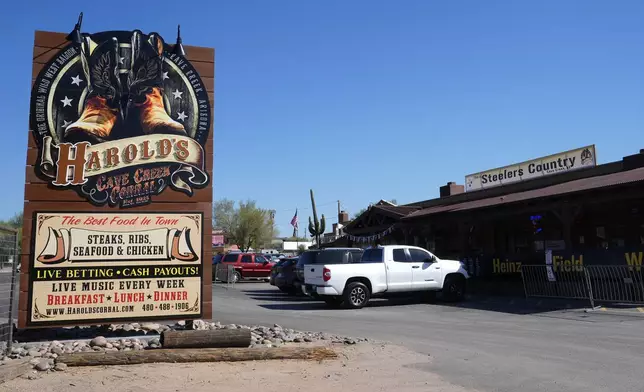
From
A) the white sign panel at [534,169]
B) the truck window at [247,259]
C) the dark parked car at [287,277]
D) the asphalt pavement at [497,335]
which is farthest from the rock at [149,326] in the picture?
the truck window at [247,259]

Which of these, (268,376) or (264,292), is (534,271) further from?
(268,376)

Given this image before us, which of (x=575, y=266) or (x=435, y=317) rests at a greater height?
(x=575, y=266)

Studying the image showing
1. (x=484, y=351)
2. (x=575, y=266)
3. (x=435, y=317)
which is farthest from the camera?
(x=575, y=266)

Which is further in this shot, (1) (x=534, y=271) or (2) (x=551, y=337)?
(1) (x=534, y=271)

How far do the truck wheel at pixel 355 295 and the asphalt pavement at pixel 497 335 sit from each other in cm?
48

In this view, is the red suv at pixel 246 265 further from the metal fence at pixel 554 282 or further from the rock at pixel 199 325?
the rock at pixel 199 325

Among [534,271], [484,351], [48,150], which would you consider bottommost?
Result: [484,351]

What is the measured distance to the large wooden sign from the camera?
31.1 feet

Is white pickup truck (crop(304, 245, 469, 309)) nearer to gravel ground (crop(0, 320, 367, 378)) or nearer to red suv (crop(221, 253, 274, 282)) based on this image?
gravel ground (crop(0, 320, 367, 378))

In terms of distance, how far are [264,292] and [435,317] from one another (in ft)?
35.8

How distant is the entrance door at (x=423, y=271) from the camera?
17562mm

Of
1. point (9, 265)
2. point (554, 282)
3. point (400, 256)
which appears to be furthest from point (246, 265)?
point (9, 265)

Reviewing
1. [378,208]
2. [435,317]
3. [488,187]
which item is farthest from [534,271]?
[378,208]

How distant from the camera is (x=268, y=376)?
24.0 ft
